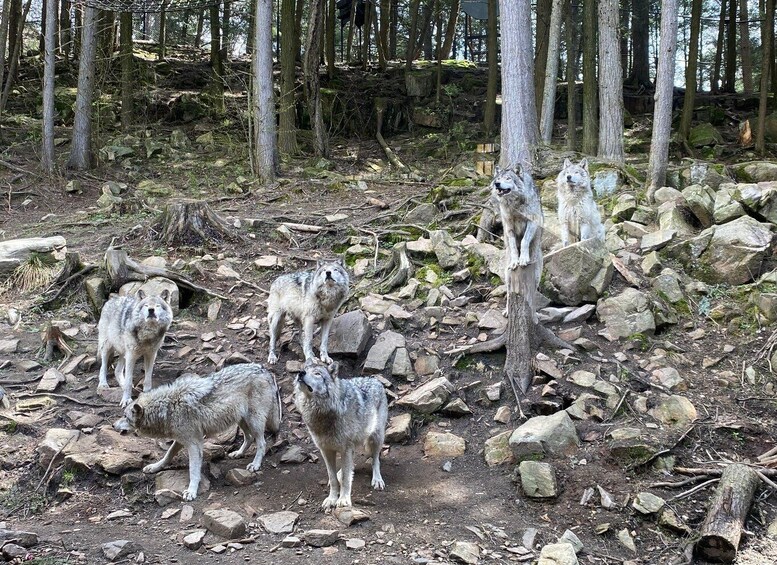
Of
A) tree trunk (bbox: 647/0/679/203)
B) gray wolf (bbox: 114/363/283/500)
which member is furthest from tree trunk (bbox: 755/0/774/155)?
gray wolf (bbox: 114/363/283/500)

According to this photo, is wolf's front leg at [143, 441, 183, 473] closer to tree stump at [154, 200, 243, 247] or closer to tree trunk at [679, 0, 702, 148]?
tree stump at [154, 200, 243, 247]

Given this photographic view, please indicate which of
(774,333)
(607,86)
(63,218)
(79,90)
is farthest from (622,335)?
(79,90)

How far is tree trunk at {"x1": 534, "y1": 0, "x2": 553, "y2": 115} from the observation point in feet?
67.8

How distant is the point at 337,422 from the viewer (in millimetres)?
6609

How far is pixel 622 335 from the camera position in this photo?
917 centimetres

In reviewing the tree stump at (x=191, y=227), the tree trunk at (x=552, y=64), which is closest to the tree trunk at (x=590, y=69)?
the tree trunk at (x=552, y=64)

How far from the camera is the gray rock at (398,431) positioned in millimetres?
7820

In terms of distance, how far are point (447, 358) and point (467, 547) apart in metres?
3.51

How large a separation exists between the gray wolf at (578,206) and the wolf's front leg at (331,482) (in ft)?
19.7

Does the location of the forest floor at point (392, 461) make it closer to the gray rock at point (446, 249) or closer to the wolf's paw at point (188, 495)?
the wolf's paw at point (188, 495)

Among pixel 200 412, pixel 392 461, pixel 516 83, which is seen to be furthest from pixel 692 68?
pixel 200 412

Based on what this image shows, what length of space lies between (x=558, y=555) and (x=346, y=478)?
2039 mm

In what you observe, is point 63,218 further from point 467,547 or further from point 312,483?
point 467,547

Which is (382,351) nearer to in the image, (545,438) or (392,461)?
(392,461)
